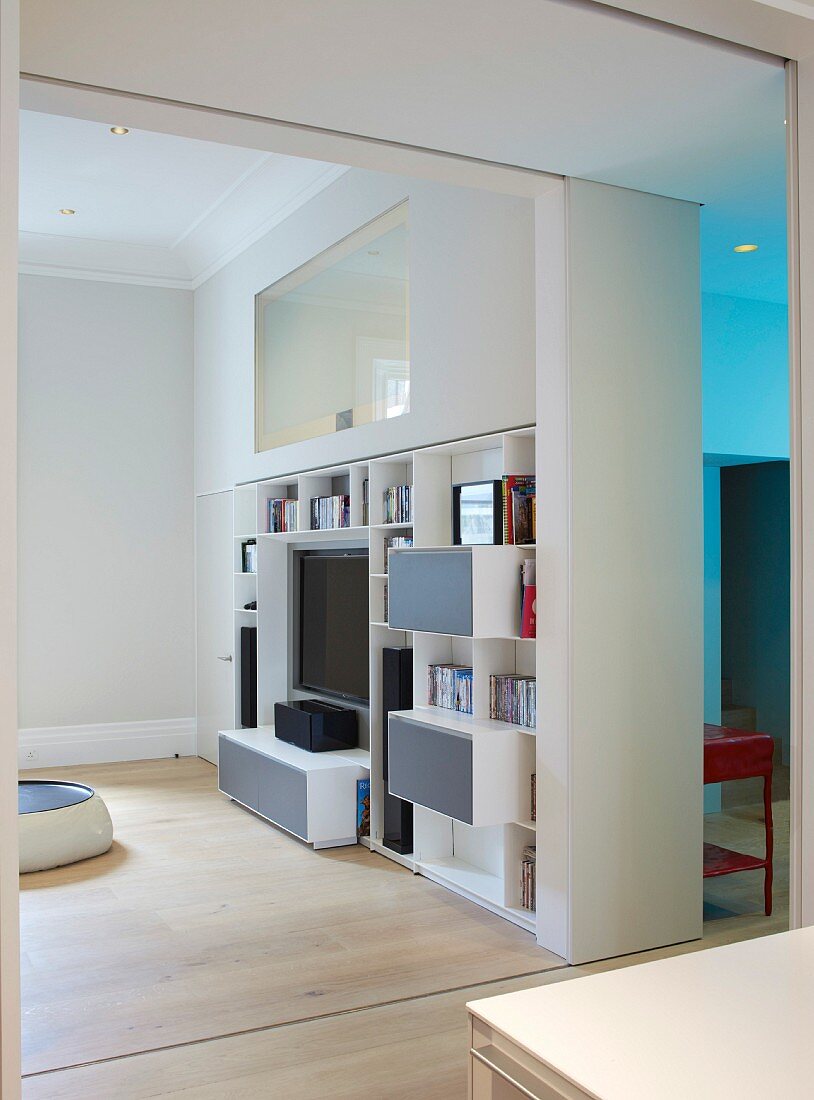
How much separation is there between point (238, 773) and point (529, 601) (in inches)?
107

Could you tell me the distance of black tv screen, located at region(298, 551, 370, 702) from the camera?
17.1 feet

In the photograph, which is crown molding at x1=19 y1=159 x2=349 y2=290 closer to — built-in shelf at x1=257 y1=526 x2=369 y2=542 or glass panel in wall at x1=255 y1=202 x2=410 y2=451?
glass panel in wall at x1=255 y1=202 x2=410 y2=451

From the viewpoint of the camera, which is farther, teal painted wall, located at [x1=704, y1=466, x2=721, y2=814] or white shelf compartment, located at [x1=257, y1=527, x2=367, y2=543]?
teal painted wall, located at [x1=704, y1=466, x2=721, y2=814]

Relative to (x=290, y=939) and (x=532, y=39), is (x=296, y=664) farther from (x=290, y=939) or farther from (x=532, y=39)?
(x=532, y=39)

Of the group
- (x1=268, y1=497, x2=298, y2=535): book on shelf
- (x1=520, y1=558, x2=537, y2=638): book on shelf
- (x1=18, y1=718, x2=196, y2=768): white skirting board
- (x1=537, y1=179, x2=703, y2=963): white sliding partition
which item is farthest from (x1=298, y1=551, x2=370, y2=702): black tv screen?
(x1=18, y1=718, x2=196, y2=768): white skirting board

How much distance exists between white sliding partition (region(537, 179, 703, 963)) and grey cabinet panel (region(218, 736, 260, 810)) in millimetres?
2300

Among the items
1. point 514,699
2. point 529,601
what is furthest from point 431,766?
point 529,601

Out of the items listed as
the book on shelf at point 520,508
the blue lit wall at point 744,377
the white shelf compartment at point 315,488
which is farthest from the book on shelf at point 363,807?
the blue lit wall at point 744,377

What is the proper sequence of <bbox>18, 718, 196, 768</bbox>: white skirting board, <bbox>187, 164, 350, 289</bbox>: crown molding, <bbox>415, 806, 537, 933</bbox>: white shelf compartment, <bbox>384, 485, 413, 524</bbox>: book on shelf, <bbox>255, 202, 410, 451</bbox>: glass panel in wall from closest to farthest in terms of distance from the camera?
<bbox>415, 806, 537, 933</bbox>: white shelf compartment < <bbox>384, 485, 413, 524</bbox>: book on shelf < <bbox>255, 202, 410, 451</bbox>: glass panel in wall < <bbox>187, 164, 350, 289</bbox>: crown molding < <bbox>18, 718, 196, 768</bbox>: white skirting board

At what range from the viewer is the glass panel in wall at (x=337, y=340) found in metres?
4.86

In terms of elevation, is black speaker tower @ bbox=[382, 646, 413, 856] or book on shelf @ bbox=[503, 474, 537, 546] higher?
book on shelf @ bbox=[503, 474, 537, 546]

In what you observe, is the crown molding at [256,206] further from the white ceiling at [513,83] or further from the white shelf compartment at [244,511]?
the white ceiling at [513,83]

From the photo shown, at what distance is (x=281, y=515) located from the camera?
6.10 meters

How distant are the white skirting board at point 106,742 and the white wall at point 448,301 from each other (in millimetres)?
2445
